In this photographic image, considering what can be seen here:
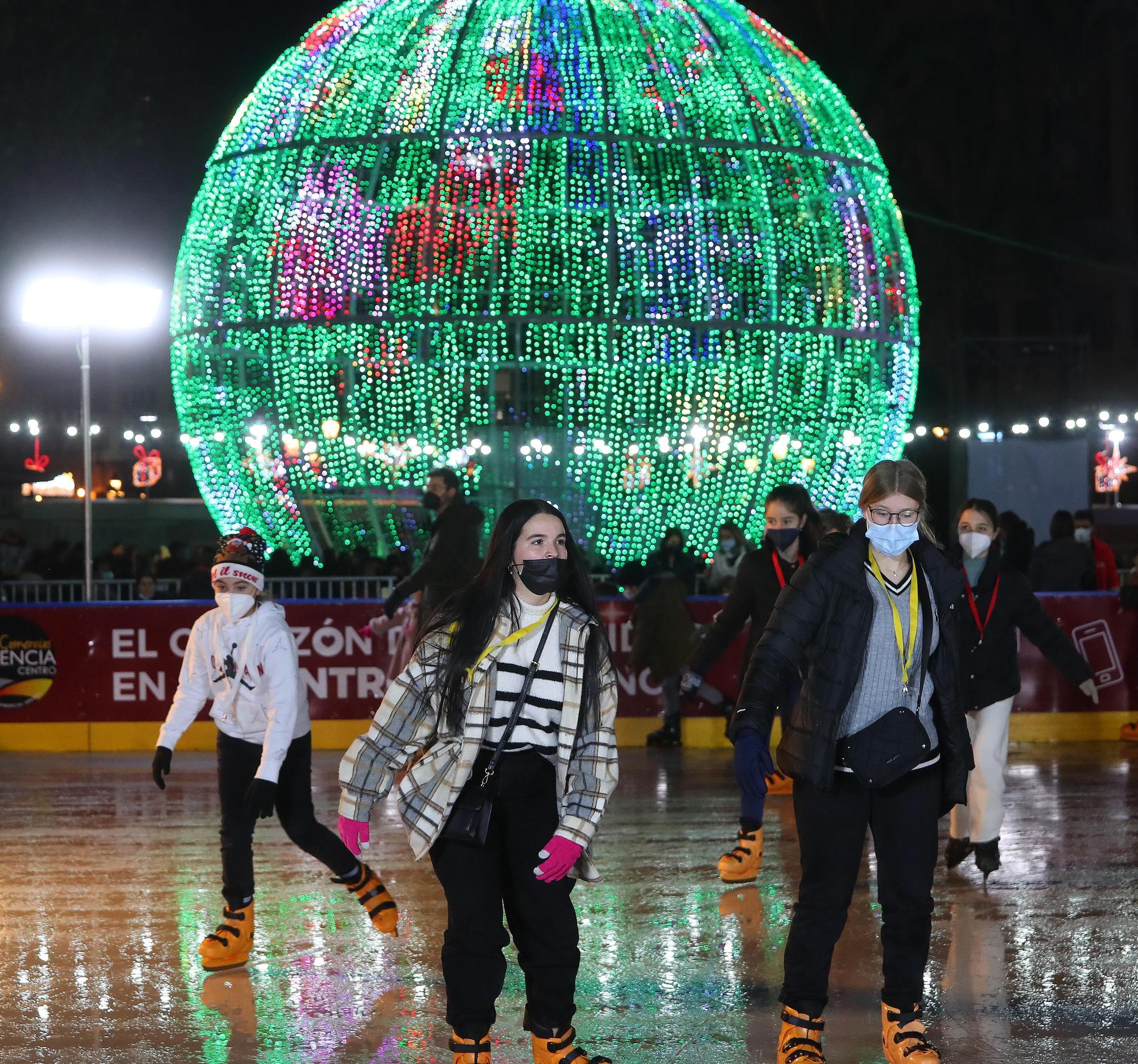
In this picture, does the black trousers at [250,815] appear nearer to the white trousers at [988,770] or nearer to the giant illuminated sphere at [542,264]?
the white trousers at [988,770]

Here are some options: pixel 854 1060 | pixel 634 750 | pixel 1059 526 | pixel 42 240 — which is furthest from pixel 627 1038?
pixel 42 240

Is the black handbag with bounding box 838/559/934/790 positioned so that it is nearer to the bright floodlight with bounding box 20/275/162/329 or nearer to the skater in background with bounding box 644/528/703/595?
the skater in background with bounding box 644/528/703/595

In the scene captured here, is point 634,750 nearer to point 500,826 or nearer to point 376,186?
point 376,186

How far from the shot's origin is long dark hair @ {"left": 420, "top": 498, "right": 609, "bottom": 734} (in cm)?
406

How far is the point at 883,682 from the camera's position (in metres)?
4.27

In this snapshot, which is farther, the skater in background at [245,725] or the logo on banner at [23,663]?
the logo on banner at [23,663]

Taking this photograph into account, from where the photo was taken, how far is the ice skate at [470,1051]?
13.1 ft

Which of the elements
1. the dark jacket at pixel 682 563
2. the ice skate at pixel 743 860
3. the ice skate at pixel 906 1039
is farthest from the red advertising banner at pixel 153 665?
the ice skate at pixel 906 1039

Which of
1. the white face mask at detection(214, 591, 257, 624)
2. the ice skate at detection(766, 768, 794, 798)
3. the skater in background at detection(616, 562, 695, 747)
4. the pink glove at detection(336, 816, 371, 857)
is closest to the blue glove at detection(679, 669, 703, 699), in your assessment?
the white face mask at detection(214, 591, 257, 624)

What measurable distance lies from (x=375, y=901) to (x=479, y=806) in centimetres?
192

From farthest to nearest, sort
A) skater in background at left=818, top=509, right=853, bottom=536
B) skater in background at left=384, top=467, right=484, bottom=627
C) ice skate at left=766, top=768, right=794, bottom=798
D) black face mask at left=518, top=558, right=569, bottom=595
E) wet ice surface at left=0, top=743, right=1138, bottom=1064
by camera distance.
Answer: skater in background at left=384, top=467, right=484, bottom=627 → ice skate at left=766, top=768, right=794, bottom=798 → skater in background at left=818, top=509, right=853, bottom=536 → wet ice surface at left=0, top=743, right=1138, bottom=1064 → black face mask at left=518, top=558, right=569, bottom=595

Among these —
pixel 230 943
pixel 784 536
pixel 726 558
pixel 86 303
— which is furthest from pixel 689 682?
pixel 86 303

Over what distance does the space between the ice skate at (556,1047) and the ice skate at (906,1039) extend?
2.50 ft

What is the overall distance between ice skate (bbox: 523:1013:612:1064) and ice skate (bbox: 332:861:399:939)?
1.69 meters
